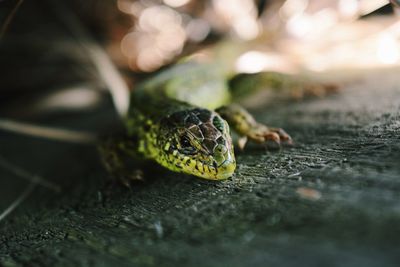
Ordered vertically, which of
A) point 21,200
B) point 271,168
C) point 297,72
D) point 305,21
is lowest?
point 21,200

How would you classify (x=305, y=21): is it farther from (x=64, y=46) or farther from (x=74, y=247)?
(x=74, y=247)

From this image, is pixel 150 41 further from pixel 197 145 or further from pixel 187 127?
pixel 197 145

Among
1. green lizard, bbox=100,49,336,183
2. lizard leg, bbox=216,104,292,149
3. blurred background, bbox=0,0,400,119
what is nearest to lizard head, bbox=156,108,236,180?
green lizard, bbox=100,49,336,183

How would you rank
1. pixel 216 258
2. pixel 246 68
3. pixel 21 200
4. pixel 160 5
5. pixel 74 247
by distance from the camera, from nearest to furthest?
pixel 216 258 → pixel 74 247 → pixel 21 200 → pixel 246 68 → pixel 160 5

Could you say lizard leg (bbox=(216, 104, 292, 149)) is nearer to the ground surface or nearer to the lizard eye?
the ground surface

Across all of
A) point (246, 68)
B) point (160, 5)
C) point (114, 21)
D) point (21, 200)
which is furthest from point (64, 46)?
point (21, 200)
